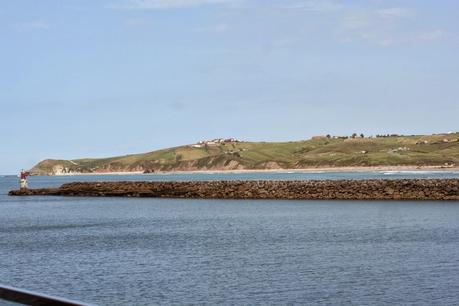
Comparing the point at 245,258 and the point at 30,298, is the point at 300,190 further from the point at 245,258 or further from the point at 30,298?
the point at 30,298

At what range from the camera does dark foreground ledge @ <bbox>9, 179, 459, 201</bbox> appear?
70.5m

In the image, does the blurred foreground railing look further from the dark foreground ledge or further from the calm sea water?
the dark foreground ledge

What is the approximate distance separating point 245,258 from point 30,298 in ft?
78.5

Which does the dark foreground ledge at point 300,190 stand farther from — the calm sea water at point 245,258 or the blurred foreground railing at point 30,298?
the blurred foreground railing at point 30,298

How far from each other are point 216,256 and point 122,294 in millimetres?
9585

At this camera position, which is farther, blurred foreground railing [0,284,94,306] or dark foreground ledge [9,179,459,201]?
dark foreground ledge [9,179,459,201]

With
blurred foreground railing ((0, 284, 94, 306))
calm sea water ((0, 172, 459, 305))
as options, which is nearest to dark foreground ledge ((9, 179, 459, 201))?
calm sea water ((0, 172, 459, 305))

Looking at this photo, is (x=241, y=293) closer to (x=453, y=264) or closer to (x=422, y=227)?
(x=453, y=264)

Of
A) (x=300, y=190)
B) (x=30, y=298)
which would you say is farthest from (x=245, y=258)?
(x=300, y=190)

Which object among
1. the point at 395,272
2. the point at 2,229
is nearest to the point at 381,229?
the point at 395,272

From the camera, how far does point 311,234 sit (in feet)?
130

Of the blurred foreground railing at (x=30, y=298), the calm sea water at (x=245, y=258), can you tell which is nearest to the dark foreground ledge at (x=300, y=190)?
the calm sea water at (x=245, y=258)

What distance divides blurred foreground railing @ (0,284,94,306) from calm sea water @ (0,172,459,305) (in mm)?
13878

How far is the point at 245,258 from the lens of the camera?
28891 millimetres
